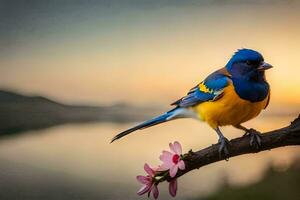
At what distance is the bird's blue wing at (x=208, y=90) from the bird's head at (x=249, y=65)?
3 cm

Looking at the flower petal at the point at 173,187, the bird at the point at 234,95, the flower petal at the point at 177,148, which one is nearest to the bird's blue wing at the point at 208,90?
the bird at the point at 234,95

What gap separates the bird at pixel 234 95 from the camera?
1951mm

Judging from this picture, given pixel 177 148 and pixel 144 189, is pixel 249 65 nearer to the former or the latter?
pixel 177 148

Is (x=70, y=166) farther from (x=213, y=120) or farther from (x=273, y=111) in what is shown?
(x=273, y=111)

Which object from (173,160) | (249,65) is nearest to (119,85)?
(173,160)

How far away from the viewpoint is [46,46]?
2107mm

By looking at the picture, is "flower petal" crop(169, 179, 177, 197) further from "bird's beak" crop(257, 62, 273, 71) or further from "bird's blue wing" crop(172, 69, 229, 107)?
"bird's beak" crop(257, 62, 273, 71)

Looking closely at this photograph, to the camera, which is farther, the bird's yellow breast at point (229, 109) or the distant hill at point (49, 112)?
the distant hill at point (49, 112)

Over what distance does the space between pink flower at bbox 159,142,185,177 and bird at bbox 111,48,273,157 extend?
0.10 metres

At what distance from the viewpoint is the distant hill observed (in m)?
2.10

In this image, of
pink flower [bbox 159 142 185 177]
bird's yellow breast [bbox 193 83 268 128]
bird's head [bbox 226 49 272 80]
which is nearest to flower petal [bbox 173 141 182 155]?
pink flower [bbox 159 142 185 177]

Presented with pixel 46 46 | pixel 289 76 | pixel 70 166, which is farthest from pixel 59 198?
pixel 289 76

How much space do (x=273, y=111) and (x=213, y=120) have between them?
0.19 m

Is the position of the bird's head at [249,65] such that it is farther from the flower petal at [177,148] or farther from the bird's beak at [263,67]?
the flower petal at [177,148]
